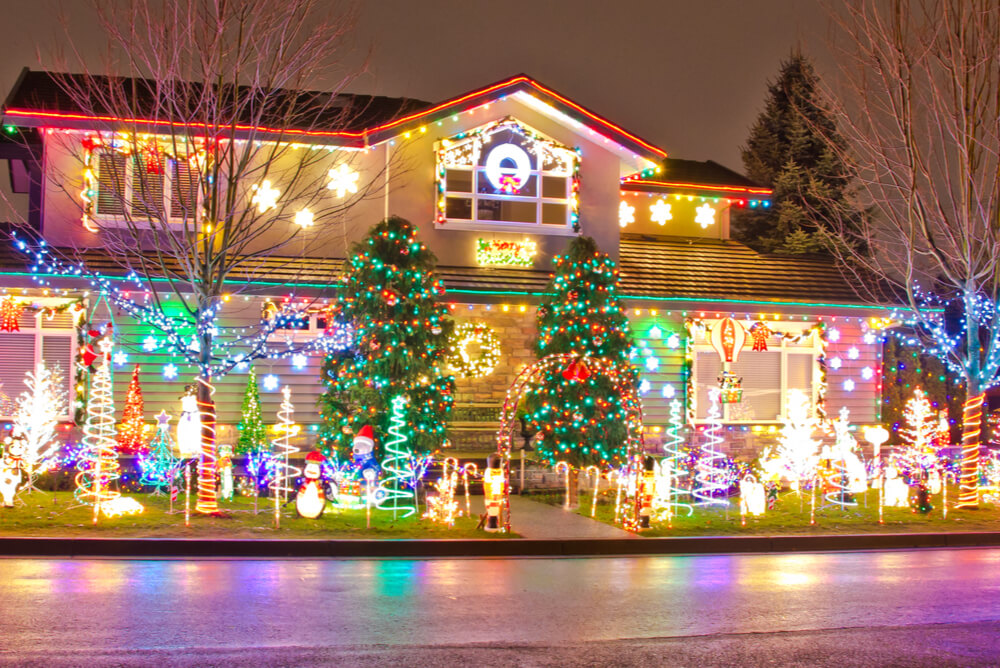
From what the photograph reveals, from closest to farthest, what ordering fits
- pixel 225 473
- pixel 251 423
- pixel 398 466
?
pixel 225 473, pixel 398 466, pixel 251 423

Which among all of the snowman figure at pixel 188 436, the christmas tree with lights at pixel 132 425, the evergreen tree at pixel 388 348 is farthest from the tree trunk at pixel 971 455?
the christmas tree with lights at pixel 132 425

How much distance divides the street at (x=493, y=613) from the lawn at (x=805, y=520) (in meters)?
2.09

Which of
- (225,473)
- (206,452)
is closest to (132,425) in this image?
(225,473)

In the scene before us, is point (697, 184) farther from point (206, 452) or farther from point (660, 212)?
point (206, 452)

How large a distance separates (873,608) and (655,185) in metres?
14.6

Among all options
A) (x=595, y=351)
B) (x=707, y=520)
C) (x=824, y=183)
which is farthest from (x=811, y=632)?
(x=824, y=183)

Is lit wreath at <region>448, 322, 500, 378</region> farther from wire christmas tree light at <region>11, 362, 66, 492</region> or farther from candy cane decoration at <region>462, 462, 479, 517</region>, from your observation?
wire christmas tree light at <region>11, 362, 66, 492</region>

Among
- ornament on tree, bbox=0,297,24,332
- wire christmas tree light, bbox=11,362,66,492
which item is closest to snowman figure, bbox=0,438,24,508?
wire christmas tree light, bbox=11,362,66,492

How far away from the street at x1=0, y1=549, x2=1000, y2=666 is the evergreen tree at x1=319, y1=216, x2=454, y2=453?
160 inches

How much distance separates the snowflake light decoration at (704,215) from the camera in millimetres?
22859

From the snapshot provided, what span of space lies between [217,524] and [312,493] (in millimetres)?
1355

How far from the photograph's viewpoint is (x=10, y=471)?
44.2 feet

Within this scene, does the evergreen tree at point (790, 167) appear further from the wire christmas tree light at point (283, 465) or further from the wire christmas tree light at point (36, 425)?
the wire christmas tree light at point (36, 425)

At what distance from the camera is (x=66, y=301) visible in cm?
1648
